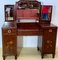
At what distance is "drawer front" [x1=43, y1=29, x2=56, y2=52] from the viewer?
2.96 metres

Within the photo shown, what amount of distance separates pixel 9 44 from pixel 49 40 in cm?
79

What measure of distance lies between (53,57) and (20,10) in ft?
3.96

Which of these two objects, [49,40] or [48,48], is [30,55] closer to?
[48,48]

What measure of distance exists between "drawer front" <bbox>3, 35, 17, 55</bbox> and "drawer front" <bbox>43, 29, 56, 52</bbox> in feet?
1.96

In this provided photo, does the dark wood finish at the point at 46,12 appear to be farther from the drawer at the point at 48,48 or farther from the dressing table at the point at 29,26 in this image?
the drawer at the point at 48,48

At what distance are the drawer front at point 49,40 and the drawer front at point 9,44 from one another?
1.96 feet

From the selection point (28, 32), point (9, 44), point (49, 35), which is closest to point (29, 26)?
point (28, 32)

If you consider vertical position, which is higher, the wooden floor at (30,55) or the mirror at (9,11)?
the mirror at (9,11)

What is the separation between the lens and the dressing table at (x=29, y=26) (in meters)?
2.90

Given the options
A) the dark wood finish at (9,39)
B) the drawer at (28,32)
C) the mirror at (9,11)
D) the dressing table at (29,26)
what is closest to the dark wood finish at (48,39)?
the dressing table at (29,26)

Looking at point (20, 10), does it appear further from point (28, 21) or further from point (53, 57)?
point (53, 57)

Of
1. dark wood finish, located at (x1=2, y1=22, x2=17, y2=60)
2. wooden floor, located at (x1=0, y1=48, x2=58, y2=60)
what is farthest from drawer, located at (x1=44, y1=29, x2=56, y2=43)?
dark wood finish, located at (x1=2, y1=22, x2=17, y2=60)

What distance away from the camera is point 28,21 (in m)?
3.48

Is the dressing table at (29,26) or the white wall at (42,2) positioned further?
the white wall at (42,2)
